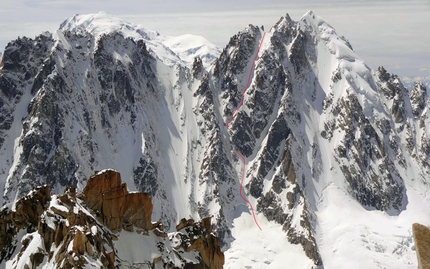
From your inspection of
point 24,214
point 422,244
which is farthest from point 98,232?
point 422,244

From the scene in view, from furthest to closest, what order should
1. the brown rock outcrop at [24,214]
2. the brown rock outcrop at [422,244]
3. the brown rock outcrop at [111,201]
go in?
the brown rock outcrop at [24,214] < the brown rock outcrop at [111,201] < the brown rock outcrop at [422,244]

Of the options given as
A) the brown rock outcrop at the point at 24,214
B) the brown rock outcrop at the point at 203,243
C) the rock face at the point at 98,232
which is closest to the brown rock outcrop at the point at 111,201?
the rock face at the point at 98,232

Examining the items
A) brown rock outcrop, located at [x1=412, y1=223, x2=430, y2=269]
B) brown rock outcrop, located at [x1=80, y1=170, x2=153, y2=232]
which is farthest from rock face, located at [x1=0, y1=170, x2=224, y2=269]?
brown rock outcrop, located at [x1=412, y1=223, x2=430, y2=269]

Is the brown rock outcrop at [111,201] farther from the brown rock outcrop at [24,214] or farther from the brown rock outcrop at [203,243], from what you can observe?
the brown rock outcrop at [203,243]

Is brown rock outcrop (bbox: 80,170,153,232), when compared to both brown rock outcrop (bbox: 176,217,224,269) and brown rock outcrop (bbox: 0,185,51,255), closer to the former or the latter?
brown rock outcrop (bbox: 0,185,51,255)

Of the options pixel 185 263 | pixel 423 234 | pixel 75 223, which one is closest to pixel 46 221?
pixel 75 223

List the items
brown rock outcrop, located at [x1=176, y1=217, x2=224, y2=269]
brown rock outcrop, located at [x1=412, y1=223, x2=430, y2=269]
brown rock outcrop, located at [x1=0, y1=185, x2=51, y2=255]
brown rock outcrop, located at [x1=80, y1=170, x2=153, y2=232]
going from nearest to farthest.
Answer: brown rock outcrop, located at [x1=412, y1=223, x2=430, y2=269] → brown rock outcrop, located at [x1=80, y1=170, x2=153, y2=232] → brown rock outcrop, located at [x1=0, y1=185, x2=51, y2=255] → brown rock outcrop, located at [x1=176, y1=217, x2=224, y2=269]
